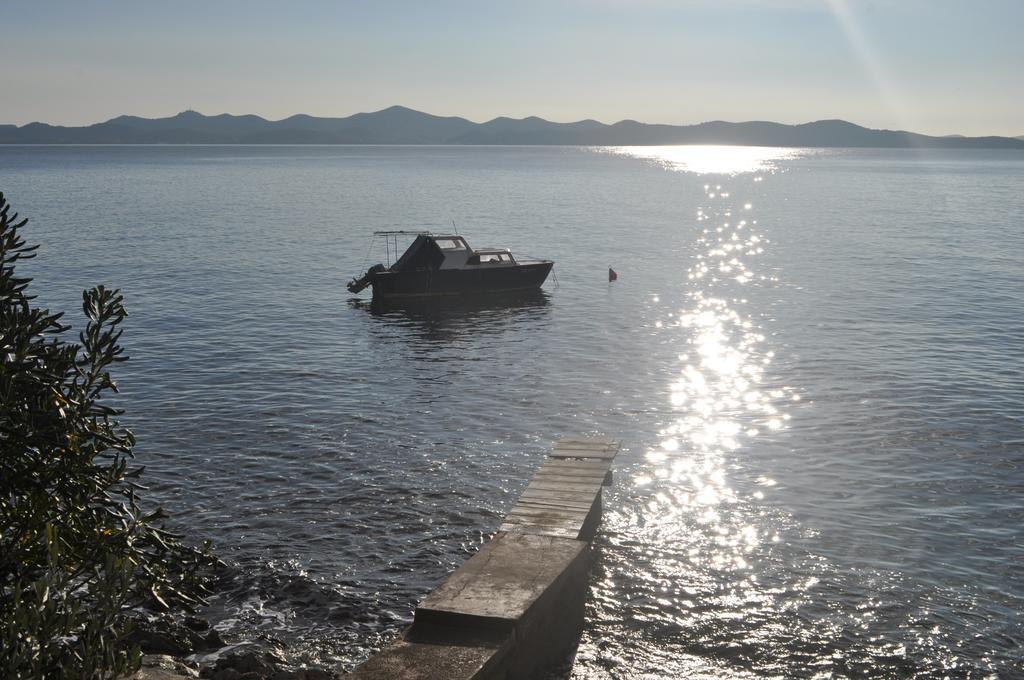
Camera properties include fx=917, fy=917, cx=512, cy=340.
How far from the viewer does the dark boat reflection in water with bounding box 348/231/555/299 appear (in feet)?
147

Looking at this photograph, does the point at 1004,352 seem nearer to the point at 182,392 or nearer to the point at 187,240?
the point at 182,392

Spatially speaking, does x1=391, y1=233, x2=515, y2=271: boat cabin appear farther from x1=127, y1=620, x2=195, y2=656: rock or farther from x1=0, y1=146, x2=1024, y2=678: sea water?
x1=127, y1=620, x2=195, y2=656: rock

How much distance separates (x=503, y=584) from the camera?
1216cm

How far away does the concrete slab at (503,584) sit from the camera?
11.2 metres

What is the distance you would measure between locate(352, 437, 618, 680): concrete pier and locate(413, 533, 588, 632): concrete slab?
0.04 ft

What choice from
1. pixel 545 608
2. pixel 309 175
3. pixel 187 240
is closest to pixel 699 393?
pixel 545 608

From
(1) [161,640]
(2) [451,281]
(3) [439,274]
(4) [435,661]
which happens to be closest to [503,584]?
(4) [435,661]

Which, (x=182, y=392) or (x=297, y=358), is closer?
(x=182, y=392)

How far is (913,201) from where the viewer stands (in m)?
120

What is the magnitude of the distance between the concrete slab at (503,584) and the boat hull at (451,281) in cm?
3175

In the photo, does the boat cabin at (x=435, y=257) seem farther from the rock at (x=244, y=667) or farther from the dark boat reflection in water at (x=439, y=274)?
the rock at (x=244, y=667)

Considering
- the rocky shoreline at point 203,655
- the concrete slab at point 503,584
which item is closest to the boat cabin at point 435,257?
the rocky shoreline at point 203,655

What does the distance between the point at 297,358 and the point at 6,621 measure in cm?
2717

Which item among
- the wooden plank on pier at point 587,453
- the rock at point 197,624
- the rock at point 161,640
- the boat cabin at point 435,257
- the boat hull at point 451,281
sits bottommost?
the rock at point 197,624
